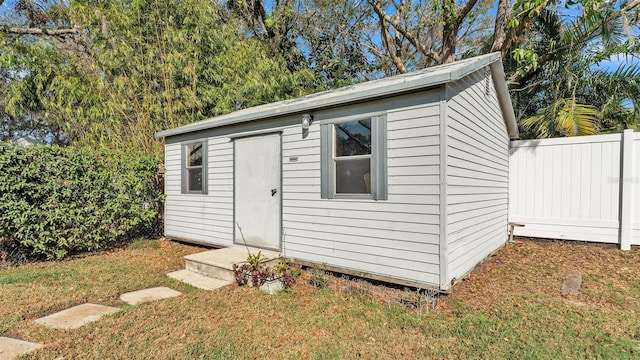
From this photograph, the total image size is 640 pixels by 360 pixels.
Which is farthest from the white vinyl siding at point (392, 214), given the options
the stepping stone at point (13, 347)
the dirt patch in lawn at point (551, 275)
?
the stepping stone at point (13, 347)

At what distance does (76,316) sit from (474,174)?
4.90 meters

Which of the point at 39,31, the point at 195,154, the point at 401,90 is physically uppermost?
the point at 39,31

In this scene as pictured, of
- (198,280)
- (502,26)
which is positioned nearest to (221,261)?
(198,280)

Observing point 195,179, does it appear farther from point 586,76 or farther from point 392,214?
point 586,76

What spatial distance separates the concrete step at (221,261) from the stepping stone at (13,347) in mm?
2041

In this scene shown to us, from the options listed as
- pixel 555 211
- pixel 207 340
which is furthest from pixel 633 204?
pixel 207 340

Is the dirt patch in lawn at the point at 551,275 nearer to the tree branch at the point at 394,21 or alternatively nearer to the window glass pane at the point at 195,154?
the window glass pane at the point at 195,154

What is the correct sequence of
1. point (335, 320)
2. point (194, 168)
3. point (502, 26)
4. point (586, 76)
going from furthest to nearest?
point (502, 26) → point (586, 76) → point (194, 168) → point (335, 320)

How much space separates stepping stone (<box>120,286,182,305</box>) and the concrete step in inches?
23.7

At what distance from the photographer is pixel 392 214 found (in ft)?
12.9

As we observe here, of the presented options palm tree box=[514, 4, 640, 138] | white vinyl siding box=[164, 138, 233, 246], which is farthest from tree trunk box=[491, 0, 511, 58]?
white vinyl siding box=[164, 138, 233, 246]

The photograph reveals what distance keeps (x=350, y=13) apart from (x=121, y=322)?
12.8 m

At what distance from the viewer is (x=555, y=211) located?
6152 millimetres

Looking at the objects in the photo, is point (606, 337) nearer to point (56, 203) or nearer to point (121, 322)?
point (121, 322)
